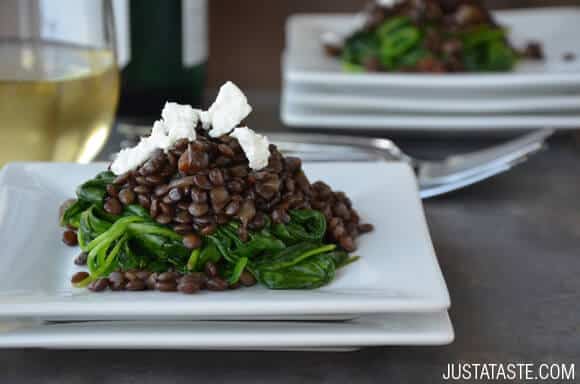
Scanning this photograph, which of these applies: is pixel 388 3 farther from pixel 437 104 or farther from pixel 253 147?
pixel 253 147

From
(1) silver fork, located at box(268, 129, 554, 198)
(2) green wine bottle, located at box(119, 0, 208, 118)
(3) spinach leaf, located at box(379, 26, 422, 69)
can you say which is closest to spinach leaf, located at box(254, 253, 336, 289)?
(1) silver fork, located at box(268, 129, 554, 198)

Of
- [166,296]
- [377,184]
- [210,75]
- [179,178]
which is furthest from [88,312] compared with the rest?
[210,75]

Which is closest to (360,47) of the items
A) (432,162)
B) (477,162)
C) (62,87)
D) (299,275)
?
(432,162)

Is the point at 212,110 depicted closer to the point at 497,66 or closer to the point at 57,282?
the point at 57,282

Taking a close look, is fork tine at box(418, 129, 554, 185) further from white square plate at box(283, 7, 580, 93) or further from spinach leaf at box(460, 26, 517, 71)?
spinach leaf at box(460, 26, 517, 71)

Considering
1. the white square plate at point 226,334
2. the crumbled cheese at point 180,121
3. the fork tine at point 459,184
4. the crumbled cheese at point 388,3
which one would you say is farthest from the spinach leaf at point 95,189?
the crumbled cheese at point 388,3

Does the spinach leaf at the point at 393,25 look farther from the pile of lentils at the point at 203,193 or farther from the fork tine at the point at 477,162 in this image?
the pile of lentils at the point at 203,193

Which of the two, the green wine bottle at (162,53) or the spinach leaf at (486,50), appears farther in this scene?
the spinach leaf at (486,50)
